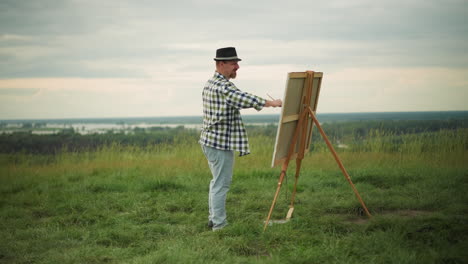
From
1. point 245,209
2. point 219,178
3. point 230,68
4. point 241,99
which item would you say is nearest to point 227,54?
point 230,68

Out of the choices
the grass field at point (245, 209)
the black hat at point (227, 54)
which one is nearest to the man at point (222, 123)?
the black hat at point (227, 54)

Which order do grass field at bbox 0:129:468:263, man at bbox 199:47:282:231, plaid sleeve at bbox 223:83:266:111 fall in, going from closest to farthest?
grass field at bbox 0:129:468:263
plaid sleeve at bbox 223:83:266:111
man at bbox 199:47:282:231

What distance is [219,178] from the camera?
409 cm

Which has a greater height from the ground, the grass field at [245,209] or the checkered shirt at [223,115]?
the checkered shirt at [223,115]

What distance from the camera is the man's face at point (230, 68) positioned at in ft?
13.2

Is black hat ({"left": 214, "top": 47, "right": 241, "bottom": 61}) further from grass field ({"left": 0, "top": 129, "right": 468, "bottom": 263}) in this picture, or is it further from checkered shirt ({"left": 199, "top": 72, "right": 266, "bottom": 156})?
grass field ({"left": 0, "top": 129, "right": 468, "bottom": 263})

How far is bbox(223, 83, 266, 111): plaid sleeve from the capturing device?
3783 mm

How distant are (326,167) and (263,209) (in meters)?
3.20

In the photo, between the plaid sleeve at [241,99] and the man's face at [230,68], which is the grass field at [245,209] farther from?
the man's face at [230,68]

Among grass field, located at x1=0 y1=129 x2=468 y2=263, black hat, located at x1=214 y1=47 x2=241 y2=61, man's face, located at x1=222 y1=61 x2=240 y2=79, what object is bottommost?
grass field, located at x1=0 y1=129 x2=468 y2=263

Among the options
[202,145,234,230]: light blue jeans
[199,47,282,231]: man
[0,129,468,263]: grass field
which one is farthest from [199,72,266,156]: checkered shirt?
[0,129,468,263]: grass field

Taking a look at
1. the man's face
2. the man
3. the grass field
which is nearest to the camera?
the grass field

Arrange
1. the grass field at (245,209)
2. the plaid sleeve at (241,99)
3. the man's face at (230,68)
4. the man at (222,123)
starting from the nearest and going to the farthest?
the grass field at (245,209), the plaid sleeve at (241,99), the man at (222,123), the man's face at (230,68)

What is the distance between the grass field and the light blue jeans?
0.67 feet
